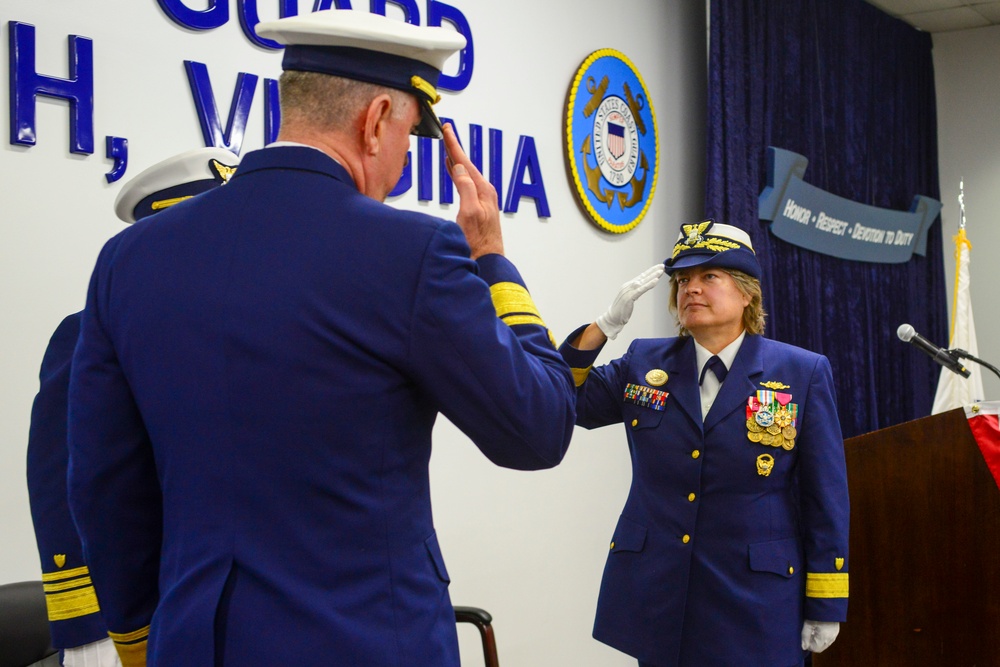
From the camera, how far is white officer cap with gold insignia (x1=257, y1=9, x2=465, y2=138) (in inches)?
39.4

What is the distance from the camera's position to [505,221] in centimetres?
330

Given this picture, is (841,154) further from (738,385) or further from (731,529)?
(731,529)

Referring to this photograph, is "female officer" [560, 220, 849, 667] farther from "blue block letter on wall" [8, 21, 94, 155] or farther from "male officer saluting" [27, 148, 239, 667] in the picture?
"blue block letter on wall" [8, 21, 94, 155]

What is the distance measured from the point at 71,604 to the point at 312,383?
83 cm

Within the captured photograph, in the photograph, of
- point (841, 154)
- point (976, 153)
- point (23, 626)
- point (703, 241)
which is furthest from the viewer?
point (976, 153)

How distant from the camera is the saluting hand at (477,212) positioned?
109 cm

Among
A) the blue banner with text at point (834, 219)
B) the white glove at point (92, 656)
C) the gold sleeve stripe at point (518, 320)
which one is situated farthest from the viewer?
the blue banner with text at point (834, 219)

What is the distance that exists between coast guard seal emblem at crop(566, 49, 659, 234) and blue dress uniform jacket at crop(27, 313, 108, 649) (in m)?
2.32

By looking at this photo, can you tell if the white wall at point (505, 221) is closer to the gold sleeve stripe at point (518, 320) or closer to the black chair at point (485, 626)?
the black chair at point (485, 626)

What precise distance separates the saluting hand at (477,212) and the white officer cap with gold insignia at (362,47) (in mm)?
85

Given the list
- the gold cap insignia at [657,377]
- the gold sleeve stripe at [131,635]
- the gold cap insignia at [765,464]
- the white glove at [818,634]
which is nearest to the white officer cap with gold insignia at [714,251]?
the gold cap insignia at [657,377]

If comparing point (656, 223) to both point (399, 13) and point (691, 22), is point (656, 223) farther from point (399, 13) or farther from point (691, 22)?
point (399, 13)

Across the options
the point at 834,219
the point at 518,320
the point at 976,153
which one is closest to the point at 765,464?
the point at 518,320

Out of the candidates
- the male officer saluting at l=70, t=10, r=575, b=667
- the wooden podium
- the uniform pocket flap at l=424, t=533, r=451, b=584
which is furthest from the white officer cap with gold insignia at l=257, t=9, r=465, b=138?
the wooden podium
